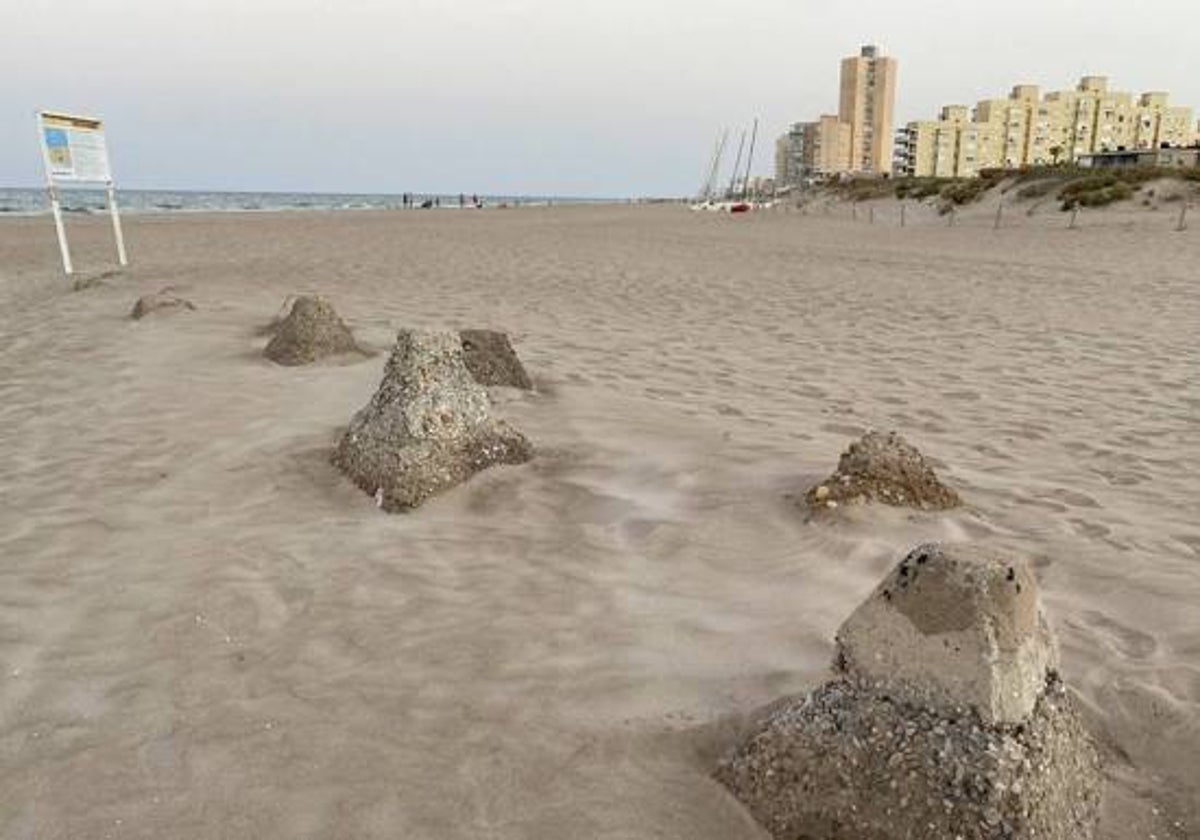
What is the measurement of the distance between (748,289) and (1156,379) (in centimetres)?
669

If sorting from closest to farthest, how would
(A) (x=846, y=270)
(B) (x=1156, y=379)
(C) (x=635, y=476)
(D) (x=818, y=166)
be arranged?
(C) (x=635, y=476) < (B) (x=1156, y=379) < (A) (x=846, y=270) < (D) (x=818, y=166)

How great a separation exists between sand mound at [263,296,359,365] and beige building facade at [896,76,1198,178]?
110018 mm

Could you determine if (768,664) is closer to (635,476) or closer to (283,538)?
(635,476)

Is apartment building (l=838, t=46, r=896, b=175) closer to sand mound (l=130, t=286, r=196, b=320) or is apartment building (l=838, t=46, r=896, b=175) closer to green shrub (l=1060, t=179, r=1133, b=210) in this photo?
green shrub (l=1060, t=179, r=1133, b=210)

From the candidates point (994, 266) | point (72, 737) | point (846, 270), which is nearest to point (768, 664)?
point (72, 737)

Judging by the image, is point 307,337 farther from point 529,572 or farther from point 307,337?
point 529,572

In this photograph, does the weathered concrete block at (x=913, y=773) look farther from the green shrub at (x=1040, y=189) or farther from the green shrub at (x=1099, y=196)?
the green shrub at (x=1040, y=189)

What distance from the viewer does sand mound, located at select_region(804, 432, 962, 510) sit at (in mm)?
4098

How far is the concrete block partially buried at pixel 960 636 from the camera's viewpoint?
198 cm

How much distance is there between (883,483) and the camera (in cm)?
412

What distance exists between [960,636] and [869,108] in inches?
5895

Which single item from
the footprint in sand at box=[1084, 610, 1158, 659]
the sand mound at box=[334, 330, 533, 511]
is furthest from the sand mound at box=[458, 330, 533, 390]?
the footprint in sand at box=[1084, 610, 1158, 659]

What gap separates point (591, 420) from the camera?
566 centimetres

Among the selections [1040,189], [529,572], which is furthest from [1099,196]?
[529,572]
